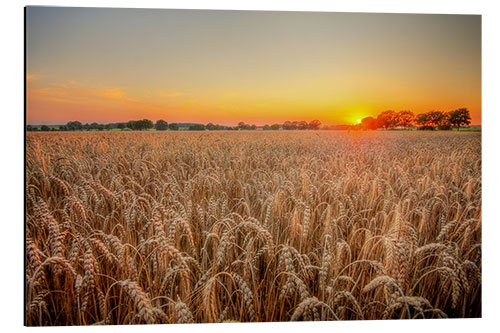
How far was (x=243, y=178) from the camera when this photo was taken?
291 centimetres

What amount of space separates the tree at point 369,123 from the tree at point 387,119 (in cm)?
4

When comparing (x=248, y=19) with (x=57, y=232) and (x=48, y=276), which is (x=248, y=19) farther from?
(x=48, y=276)

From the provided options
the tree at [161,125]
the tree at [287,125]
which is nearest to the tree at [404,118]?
the tree at [287,125]

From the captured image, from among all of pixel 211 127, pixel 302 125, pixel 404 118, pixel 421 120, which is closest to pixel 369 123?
pixel 404 118

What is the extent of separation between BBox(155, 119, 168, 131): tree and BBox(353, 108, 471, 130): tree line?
4.87 ft

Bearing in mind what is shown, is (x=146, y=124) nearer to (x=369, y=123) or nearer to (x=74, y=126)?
(x=74, y=126)

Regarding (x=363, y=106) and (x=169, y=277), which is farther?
(x=363, y=106)

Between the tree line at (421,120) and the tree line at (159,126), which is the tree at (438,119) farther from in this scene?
the tree line at (159,126)

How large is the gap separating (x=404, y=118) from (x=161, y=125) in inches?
72.0

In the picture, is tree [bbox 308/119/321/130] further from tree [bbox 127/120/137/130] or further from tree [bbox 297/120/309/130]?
tree [bbox 127/120/137/130]

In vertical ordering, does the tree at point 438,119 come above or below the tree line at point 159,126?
above

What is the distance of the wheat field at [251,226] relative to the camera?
2418 millimetres
